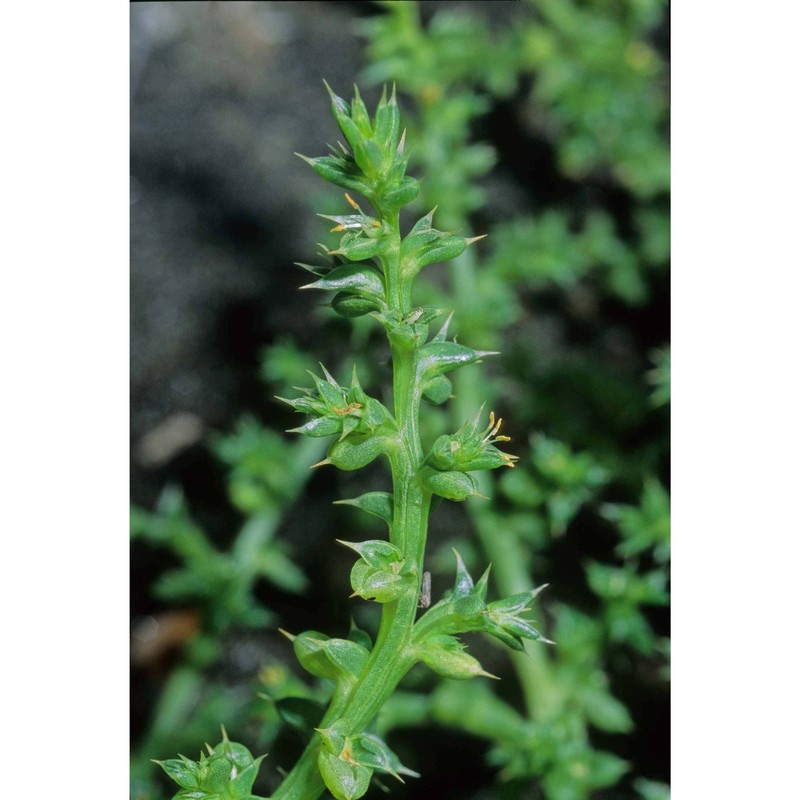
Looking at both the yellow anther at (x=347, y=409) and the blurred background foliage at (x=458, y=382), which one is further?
the blurred background foliage at (x=458, y=382)

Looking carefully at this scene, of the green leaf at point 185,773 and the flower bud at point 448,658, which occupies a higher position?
the flower bud at point 448,658

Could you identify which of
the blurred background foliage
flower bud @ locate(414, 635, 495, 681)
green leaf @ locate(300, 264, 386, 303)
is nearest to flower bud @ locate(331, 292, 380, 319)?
green leaf @ locate(300, 264, 386, 303)

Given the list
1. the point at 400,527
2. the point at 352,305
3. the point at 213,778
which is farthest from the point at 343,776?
the point at 352,305

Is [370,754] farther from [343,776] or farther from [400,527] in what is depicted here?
[400,527]

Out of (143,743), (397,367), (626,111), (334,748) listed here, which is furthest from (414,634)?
(626,111)

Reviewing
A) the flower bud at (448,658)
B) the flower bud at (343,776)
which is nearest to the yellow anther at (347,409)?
the flower bud at (448,658)

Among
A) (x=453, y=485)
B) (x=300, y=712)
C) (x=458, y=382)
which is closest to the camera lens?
(x=453, y=485)

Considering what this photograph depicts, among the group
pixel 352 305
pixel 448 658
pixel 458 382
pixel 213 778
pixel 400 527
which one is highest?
pixel 352 305

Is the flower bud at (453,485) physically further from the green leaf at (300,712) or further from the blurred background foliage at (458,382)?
the blurred background foliage at (458,382)

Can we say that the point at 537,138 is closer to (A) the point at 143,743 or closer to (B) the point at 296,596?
(B) the point at 296,596
